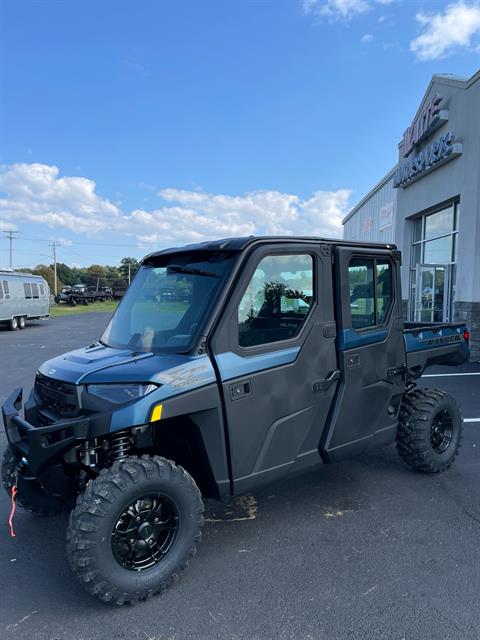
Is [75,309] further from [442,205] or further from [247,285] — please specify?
[247,285]

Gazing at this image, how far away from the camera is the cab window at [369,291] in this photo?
3732 mm

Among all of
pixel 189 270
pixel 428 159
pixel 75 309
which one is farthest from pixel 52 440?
pixel 75 309

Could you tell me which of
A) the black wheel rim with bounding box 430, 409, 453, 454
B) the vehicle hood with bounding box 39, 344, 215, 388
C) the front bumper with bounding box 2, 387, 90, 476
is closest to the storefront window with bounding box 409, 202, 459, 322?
the black wheel rim with bounding box 430, 409, 453, 454

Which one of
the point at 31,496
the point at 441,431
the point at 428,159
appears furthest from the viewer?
the point at 428,159

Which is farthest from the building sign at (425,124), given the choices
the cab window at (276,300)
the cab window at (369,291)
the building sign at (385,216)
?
the cab window at (276,300)

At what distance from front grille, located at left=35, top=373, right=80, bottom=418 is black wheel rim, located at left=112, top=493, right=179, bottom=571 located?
705 mm

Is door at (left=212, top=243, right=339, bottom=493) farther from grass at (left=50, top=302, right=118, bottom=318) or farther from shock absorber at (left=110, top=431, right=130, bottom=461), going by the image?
grass at (left=50, top=302, right=118, bottom=318)

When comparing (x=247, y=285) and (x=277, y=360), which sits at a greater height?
(x=247, y=285)

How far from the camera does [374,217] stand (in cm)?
2375

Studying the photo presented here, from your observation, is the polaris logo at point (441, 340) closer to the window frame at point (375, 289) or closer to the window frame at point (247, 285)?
the window frame at point (375, 289)

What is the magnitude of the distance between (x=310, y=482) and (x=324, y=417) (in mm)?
1127

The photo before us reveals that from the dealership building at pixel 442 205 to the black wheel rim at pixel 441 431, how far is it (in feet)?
24.5

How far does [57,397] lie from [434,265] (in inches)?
530

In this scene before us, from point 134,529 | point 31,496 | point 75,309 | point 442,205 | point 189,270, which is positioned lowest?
point 75,309
